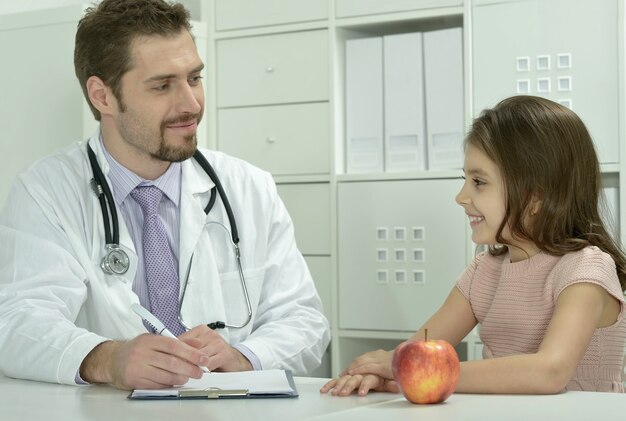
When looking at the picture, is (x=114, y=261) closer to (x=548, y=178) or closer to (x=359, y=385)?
(x=359, y=385)

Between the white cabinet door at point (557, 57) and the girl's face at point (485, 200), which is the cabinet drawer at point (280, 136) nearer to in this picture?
the white cabinet door at point (557, 57)

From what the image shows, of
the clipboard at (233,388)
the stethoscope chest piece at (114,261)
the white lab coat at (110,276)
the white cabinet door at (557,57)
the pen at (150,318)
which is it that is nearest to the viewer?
the clipboard at (233,388)

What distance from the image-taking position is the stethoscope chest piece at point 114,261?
1.75 metres

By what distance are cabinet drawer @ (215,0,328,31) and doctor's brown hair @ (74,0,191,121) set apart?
899 millimetres

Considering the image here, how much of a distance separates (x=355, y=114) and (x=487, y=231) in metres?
1.21

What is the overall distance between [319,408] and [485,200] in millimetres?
564

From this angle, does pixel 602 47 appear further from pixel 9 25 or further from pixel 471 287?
pixel 9 25

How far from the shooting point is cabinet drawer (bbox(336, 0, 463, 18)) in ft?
8.80

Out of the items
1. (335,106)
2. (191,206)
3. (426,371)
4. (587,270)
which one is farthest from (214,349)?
(335,106)

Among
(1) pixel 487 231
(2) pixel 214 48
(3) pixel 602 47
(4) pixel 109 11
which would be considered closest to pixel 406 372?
(1) pixel 487 231

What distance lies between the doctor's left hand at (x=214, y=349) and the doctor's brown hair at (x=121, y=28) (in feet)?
1.82

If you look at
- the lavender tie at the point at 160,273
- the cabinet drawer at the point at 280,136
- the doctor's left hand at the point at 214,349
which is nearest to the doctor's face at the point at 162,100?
the lavender tie at the point at 160,273

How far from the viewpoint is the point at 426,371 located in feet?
4.09

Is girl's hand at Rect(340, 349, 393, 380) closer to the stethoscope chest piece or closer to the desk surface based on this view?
the desk surface
